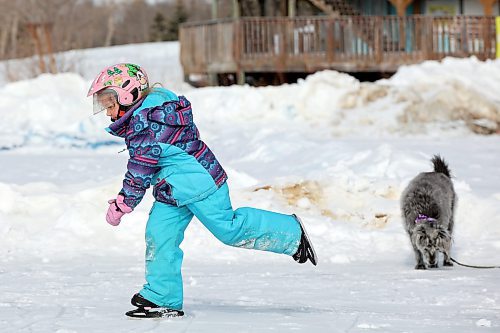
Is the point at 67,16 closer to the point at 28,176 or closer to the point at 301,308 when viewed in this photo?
the point at 28,176

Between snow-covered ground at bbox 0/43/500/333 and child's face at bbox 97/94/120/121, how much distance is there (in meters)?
1.20

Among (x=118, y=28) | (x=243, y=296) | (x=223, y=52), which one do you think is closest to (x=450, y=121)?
(x=223, y=52)

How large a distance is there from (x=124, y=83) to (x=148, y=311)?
1.33 metres

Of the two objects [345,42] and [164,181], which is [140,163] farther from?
[345,42]

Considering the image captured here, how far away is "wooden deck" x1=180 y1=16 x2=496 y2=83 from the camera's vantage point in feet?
86.9

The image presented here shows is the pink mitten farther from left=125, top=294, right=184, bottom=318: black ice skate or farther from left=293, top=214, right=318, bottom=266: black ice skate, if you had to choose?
left=293, top=214, right=318, bottom=266: black ice skate

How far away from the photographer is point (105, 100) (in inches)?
247

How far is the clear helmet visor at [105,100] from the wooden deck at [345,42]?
20.8m

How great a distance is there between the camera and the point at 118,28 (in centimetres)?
9694

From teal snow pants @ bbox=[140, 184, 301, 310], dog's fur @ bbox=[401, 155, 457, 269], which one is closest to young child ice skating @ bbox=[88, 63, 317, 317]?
teal snow pants @ bbox=[140, 184, 301, 310]

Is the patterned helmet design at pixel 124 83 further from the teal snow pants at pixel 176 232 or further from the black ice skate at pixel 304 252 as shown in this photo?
the black ice skate at pixel 304 252

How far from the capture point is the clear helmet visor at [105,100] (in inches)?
246

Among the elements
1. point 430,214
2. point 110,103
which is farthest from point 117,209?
point 430,214

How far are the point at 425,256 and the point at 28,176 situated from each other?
6235 mm
